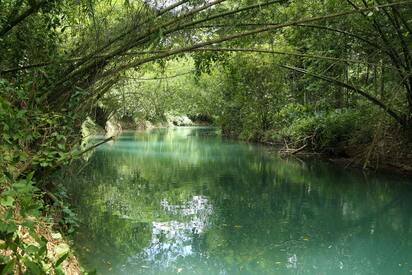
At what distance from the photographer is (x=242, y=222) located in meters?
7.36

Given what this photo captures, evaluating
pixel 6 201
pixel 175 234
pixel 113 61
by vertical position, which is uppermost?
pixel 113 61

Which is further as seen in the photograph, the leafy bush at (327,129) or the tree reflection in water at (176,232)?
the leafy bush at (327,129)

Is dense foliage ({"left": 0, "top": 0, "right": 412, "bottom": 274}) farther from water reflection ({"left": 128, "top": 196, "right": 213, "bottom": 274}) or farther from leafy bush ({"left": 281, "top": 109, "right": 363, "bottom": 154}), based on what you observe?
water reflection ({"left": 128, "top": 196, "right": 213, "bottom": 274})

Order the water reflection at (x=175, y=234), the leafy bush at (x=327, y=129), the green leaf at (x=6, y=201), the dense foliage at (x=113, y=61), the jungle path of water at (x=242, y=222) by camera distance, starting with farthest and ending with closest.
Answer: the leafy bush at (x=327, y=129)
the water reflection at (x=175, y=234)
the jungle path of water at (x=242, y=222)
the dense foliage at (x=113, y=61)
the green leaf at (x=6, y=201)

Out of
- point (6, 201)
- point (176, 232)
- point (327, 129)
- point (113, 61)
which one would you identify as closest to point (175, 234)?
point (176, 232)

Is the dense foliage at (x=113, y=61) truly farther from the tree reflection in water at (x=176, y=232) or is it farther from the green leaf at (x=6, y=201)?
the tree reflection in water at (x=176, y=232)

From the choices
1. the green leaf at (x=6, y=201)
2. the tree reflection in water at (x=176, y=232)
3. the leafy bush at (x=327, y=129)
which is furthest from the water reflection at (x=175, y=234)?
the leafy bush at (x=327, y=129)

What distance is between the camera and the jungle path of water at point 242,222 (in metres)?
5.43

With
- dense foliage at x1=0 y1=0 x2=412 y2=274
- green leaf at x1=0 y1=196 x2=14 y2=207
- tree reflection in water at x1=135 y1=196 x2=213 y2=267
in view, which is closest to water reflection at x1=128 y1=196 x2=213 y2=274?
tree reflection in water at x1=135 y1=196 x2=213 y2=267

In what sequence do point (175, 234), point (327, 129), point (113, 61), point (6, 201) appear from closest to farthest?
point (6, 201) → point (113, 61) → point (175, 234) → point (327, 129)

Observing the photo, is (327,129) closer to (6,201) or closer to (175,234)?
(175,234)

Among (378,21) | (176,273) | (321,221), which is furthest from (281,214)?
(378,21)

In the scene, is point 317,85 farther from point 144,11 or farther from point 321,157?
point 144,11

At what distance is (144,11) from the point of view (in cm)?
478
